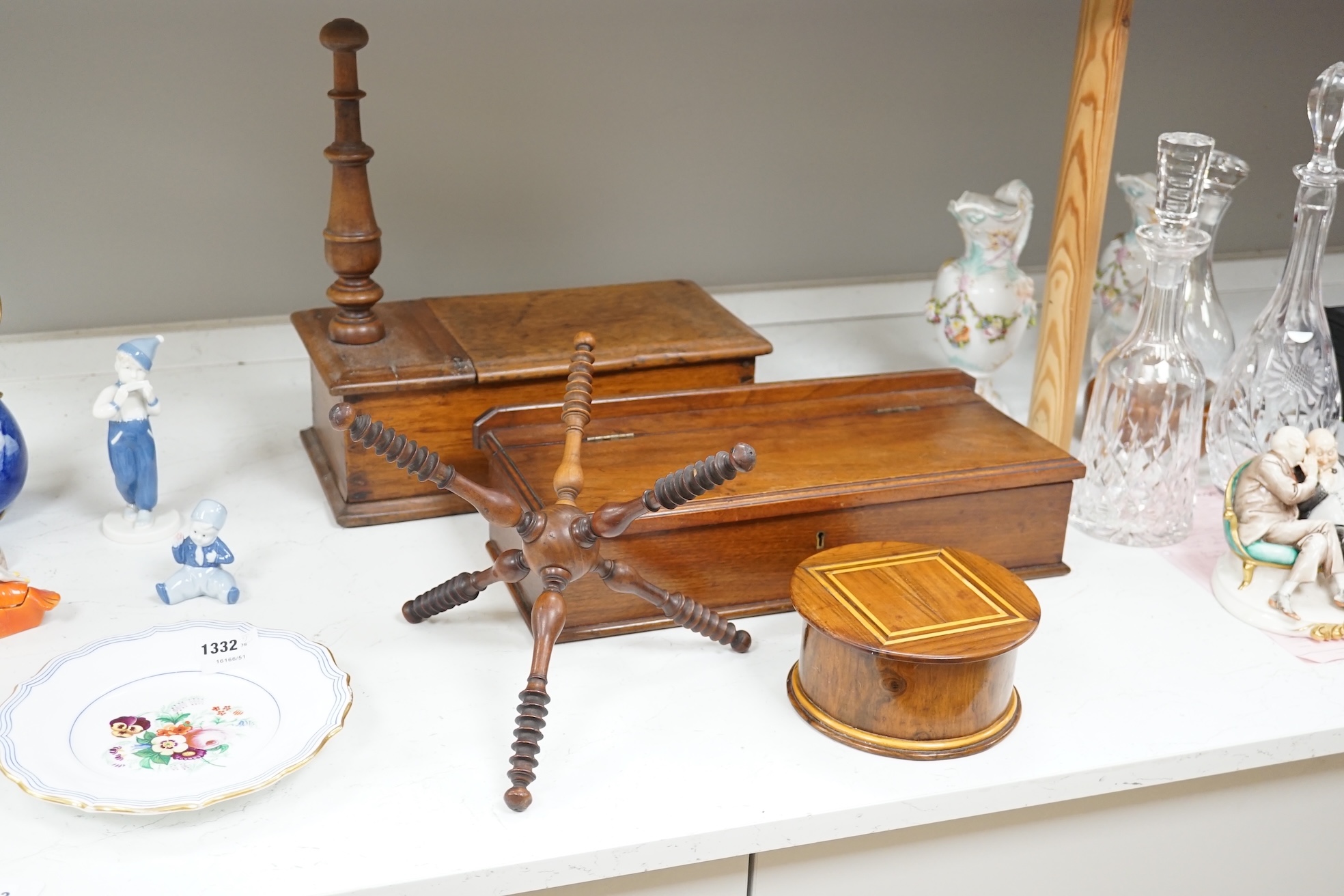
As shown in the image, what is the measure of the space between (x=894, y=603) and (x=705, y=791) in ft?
0.68

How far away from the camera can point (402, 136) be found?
164cm

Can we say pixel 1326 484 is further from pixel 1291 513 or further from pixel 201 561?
pixel 201 561

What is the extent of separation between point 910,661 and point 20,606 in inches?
28.1

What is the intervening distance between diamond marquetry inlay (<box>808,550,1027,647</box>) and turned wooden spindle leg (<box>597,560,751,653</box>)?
9cm

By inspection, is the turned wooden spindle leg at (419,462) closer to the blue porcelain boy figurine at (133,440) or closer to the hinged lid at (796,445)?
the hinged lid at (796,445)

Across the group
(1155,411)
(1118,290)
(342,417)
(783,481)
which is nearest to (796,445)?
(783,481)

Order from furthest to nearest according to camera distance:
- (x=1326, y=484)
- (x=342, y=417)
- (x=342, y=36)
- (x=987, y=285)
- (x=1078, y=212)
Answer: (x=987, y=285)
(x=1078, y=212)
(x=342, y=36)
(x=1326, y=484)
(x=342, y=417)

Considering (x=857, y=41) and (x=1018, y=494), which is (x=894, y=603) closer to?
(x=1018, y=494)

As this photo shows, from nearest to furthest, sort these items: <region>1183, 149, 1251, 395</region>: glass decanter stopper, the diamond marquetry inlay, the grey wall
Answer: the diamond marquetry inlay, <region>1183, 149, 1251, 395</region>: glass decanter stopper, the grey wall

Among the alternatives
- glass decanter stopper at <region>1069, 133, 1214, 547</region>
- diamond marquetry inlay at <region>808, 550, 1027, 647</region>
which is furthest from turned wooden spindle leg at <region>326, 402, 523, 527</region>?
glass decanter stopper at <region>1069, 133, 1214, 547</region>

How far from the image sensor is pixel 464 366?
126 centimetres

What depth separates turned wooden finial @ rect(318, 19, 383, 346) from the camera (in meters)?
1.20

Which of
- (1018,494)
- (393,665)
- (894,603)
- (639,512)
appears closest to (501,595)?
(393,665)

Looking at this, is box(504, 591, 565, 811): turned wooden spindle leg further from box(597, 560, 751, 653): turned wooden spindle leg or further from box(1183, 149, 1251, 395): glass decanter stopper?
box(1183, 149, 1251, 395): glass decanter stopper
